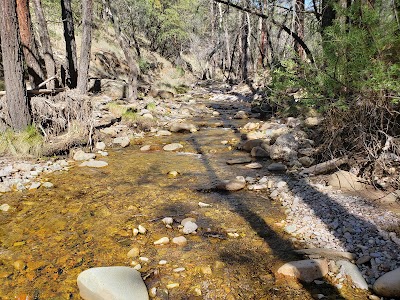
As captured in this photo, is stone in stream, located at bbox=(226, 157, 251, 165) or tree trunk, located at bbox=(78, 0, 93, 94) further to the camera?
tree trunk, located at bbox=(78, 0, 93, 94)

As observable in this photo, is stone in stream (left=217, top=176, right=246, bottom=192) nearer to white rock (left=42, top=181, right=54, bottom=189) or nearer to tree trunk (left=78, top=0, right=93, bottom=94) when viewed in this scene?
white rock (left=42, top=181, right=54, bottom=189)

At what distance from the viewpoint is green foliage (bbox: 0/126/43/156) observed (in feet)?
20.5

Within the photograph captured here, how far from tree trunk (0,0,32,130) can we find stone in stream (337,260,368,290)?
662 cm

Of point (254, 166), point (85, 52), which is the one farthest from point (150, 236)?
point (85, 52)

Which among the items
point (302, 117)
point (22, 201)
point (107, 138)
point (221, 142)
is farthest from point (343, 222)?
point (107, 138)

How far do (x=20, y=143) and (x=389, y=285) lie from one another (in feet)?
21.7

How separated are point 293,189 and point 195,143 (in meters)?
3.86

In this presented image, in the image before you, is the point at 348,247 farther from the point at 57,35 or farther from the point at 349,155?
the point at 57,35

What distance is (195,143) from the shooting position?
825 cm

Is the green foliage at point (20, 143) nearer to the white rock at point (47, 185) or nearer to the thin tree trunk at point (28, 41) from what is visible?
the white rock at point (47, 185)

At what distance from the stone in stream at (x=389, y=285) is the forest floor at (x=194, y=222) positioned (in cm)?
9

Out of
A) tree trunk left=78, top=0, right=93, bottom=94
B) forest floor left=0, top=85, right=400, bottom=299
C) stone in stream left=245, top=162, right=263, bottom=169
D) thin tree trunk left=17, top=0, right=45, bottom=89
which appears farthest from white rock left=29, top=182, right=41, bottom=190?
thin tree trunk left=17, top=0, right=45, bottom=89

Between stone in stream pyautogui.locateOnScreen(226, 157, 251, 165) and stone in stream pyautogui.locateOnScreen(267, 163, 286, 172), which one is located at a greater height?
stone in stream pyautogui.locateOnScreen(267, 163, 286, 172)

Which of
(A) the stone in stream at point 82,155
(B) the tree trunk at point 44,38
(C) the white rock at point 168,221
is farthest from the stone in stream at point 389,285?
(B) the tree trunk at point 44,38
